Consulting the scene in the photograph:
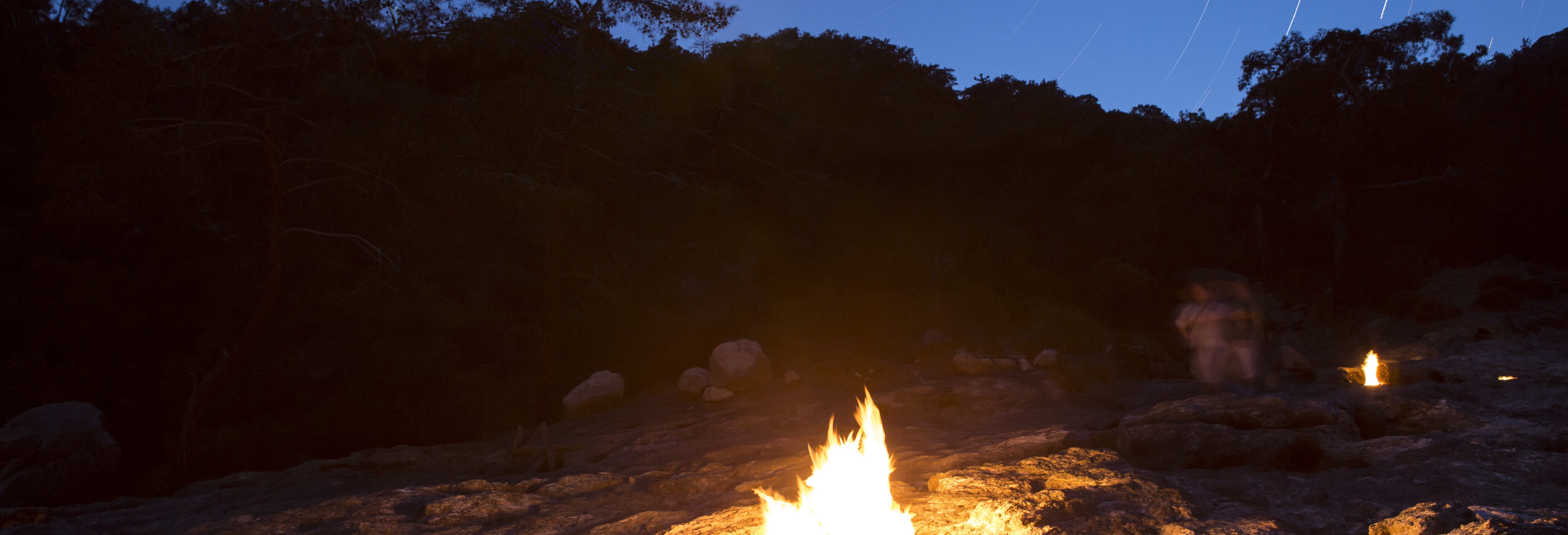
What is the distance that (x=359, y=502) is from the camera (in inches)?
192

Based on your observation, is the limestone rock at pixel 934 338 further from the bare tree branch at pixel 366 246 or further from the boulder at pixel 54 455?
the boulder at pixel 54 455

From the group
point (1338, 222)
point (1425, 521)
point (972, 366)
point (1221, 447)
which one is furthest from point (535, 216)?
point (1338, 222)

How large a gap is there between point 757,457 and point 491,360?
20.9ft

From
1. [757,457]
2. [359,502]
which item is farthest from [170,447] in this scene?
[757,457]

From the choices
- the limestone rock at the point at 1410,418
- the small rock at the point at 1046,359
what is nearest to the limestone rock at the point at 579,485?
the limestone rock at the point at 1410,418

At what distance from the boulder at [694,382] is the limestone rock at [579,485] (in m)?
4.92

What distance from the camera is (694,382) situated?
1075 centimetres

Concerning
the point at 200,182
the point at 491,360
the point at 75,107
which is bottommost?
the point at 491,360

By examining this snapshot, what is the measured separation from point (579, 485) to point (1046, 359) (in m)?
8.03

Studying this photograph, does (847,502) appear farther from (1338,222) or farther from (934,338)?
(1338,222)

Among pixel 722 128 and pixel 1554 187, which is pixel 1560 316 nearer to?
pixel 1554 187

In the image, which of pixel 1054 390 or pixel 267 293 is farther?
pixel 267 293

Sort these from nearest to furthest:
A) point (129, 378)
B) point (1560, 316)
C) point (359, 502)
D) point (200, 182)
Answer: point (359, 502) < point (200, 182) < point (129, 378) < point (1560, 316)

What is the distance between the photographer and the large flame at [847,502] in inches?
137
